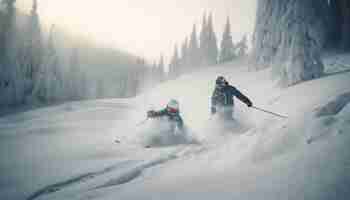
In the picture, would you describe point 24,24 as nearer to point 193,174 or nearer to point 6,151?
point 6,151

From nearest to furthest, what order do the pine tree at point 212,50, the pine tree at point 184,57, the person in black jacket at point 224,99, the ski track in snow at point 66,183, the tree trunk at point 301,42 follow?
the ski track in snow at point 66,183
the person in black jacket at point 224,99
the tree trunk at point 301,42
the pine tree at point 212,50
the pine tree at point 184,57

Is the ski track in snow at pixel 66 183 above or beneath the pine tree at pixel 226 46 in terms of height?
beneath

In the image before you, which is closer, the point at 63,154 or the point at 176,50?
the point at 63,154

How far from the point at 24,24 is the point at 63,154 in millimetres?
53565

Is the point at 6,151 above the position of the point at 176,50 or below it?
below

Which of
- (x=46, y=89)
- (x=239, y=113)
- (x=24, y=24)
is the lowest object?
(x=46, y=89)

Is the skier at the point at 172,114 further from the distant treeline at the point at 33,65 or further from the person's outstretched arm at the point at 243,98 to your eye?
the distant treeline at the point at 33,65

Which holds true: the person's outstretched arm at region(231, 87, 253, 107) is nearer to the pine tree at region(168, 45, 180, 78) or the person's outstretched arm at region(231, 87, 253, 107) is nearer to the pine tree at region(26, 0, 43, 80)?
the pine tree at region(26, 0, 43, 80)

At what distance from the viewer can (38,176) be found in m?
4.01

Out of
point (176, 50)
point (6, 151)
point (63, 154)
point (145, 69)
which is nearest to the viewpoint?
point (63, 154)

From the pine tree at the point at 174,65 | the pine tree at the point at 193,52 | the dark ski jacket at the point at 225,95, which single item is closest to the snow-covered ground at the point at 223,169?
the dark ski jacket at the point at 225,95

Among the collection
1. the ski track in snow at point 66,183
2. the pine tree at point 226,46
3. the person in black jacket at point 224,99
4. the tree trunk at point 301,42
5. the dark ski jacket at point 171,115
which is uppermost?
the pine tree at point 226,46

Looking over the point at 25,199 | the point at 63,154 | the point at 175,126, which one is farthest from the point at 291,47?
the point at 25,199

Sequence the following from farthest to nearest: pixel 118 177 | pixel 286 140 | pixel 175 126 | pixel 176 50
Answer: pixel 176 50 < pixel 175 126 < pixel 118 177 < pixel 286 140
